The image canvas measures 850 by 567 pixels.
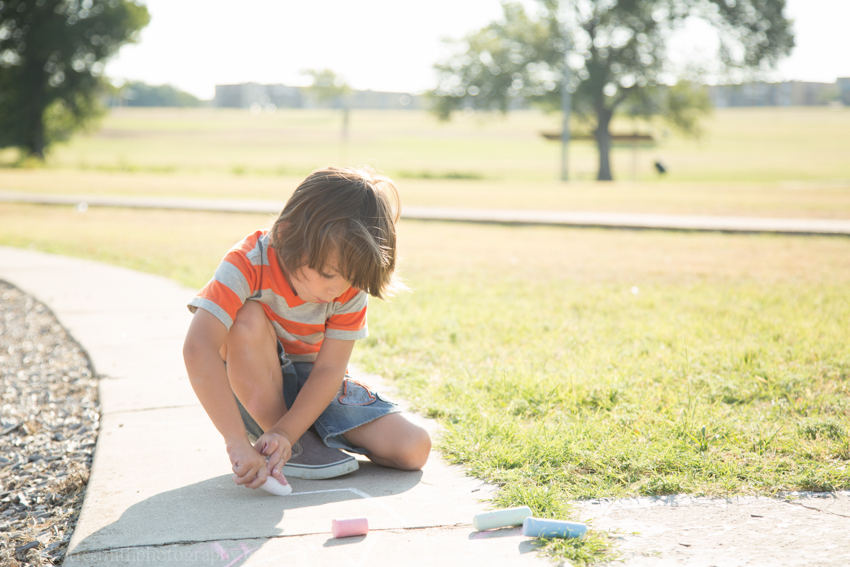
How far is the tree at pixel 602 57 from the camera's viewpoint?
31672mm

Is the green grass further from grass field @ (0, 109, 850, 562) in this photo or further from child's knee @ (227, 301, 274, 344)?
child's knee @ (227, 301, 274, 344)

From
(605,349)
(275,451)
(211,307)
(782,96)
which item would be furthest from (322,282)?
(782,96)

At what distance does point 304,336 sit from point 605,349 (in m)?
A: 1.98

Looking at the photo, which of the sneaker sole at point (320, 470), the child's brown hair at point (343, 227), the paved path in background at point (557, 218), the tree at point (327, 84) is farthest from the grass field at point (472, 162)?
the tree at point (327, 84)

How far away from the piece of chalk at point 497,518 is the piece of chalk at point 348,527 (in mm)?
306

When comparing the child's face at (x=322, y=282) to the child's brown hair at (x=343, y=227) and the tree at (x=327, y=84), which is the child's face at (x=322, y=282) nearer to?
the child's brown hair at (x=343, y=227)

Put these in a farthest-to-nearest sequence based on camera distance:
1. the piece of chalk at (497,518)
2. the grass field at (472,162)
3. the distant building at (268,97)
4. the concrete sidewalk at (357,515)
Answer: the distant building at (268,97) < the grass field at (472,162) < the piece of chalk at (497,518) < the concrete sidewalk at (357,515)

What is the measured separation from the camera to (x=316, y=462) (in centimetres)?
238

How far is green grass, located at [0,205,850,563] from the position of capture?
7.66 ft

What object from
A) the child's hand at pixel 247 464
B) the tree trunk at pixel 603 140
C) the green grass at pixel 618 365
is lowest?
the green grass at pixel 618 365

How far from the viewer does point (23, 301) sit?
531 cm

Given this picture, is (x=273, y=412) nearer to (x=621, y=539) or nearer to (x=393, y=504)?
(x=393, y=504)


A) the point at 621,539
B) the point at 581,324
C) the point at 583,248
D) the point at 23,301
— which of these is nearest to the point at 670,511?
the point at 621,539

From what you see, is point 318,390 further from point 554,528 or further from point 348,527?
point 554,528
